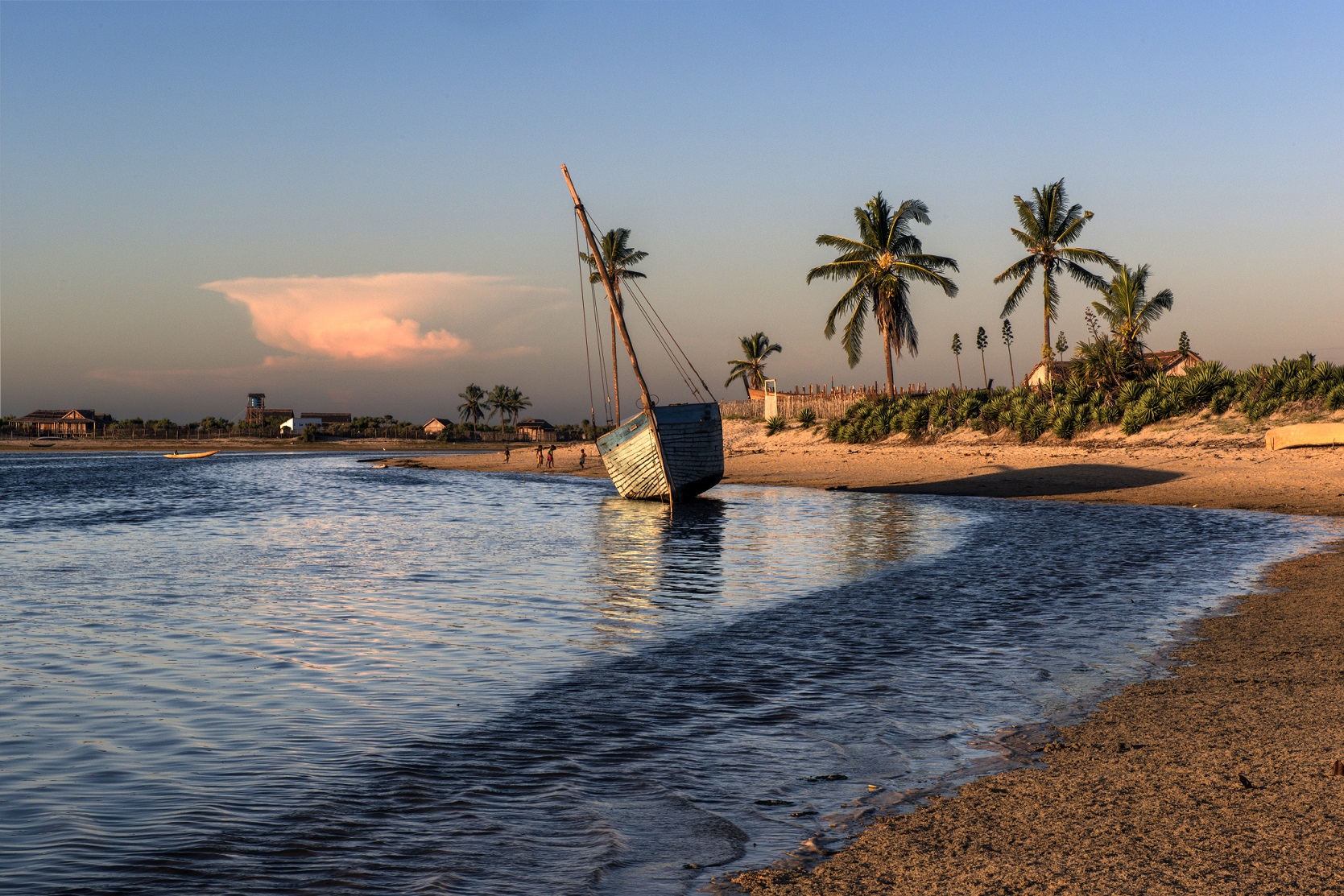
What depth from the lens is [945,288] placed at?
5309cm

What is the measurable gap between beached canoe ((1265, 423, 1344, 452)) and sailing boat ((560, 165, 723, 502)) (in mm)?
18094

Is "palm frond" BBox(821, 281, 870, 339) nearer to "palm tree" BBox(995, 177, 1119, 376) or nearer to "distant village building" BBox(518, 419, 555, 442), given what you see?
"palm tree" BBox(995, 177, 1119, 376)

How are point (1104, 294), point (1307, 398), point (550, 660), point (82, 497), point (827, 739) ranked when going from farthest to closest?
point (1104, 294) < point (82, 497) < point (1307, 398) < point (550, 660) < point (827, 739)

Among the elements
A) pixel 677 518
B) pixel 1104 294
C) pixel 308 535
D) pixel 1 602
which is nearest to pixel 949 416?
pixel 1104 294

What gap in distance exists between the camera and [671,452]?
30.0 metres

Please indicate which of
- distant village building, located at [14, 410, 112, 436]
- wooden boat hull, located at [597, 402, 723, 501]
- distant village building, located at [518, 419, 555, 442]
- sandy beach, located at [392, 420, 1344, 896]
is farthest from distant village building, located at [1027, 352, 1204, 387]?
distant village building, located at [14, 410, 112, 436]

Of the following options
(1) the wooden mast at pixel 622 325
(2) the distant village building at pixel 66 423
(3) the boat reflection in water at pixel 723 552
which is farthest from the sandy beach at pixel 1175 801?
(2) the distant village building at pixel 66 423

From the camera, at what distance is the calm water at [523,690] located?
4902 millimetres

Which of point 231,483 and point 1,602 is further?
point 231,483

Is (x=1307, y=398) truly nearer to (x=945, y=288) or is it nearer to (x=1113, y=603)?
(x=945, y=288)

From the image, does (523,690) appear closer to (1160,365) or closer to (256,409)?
(1160,365)

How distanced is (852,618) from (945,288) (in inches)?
1753

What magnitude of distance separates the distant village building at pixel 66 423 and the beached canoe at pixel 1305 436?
148975 millimetres

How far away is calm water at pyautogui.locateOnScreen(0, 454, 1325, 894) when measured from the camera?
193 inches
